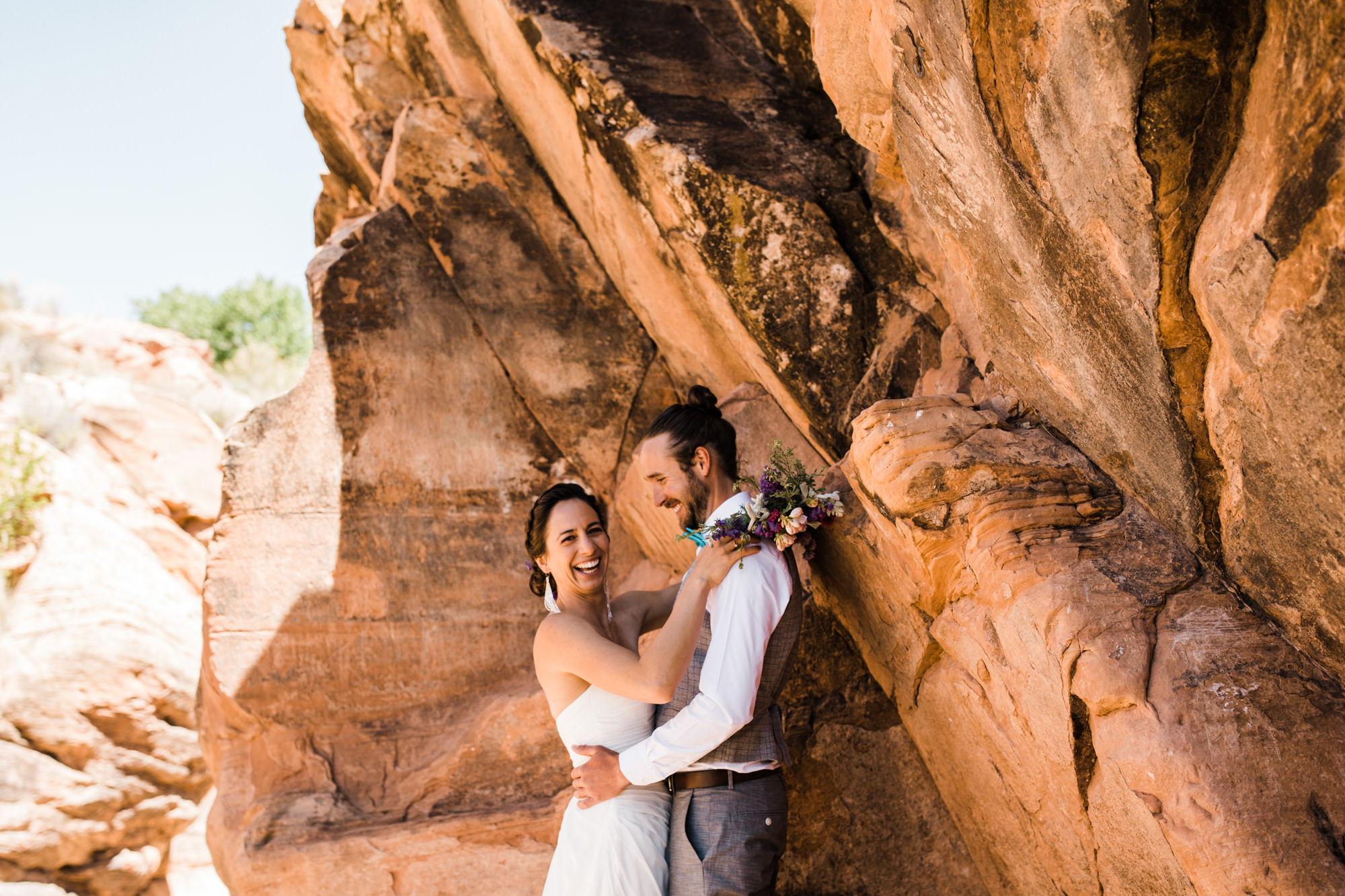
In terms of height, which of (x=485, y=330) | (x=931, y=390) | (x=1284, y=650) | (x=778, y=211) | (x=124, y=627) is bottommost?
(x=1284, y=650)

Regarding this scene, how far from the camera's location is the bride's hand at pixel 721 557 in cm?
337

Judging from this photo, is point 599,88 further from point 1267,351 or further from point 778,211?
point 1267,351

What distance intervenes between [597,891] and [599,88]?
12.4 feet

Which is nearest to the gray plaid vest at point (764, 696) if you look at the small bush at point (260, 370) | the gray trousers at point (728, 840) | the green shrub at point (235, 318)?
the gray trousers at point (728, 840)

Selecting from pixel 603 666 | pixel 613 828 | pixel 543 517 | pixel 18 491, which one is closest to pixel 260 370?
pixel 18 491

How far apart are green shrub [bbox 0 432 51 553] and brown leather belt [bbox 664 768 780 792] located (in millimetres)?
9729

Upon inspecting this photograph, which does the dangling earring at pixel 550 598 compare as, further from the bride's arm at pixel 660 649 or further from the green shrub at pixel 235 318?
the green shrub at pixel 235 318

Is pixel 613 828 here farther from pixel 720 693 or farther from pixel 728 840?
pixel 720 693

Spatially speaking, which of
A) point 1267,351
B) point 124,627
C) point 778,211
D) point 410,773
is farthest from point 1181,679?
point 124,627

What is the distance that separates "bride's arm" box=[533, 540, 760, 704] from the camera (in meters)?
3.31

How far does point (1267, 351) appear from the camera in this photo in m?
2.21

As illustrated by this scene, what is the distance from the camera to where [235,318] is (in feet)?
81.3

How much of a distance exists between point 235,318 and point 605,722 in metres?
24.7

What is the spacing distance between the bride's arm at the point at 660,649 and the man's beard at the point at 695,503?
0.33 m
